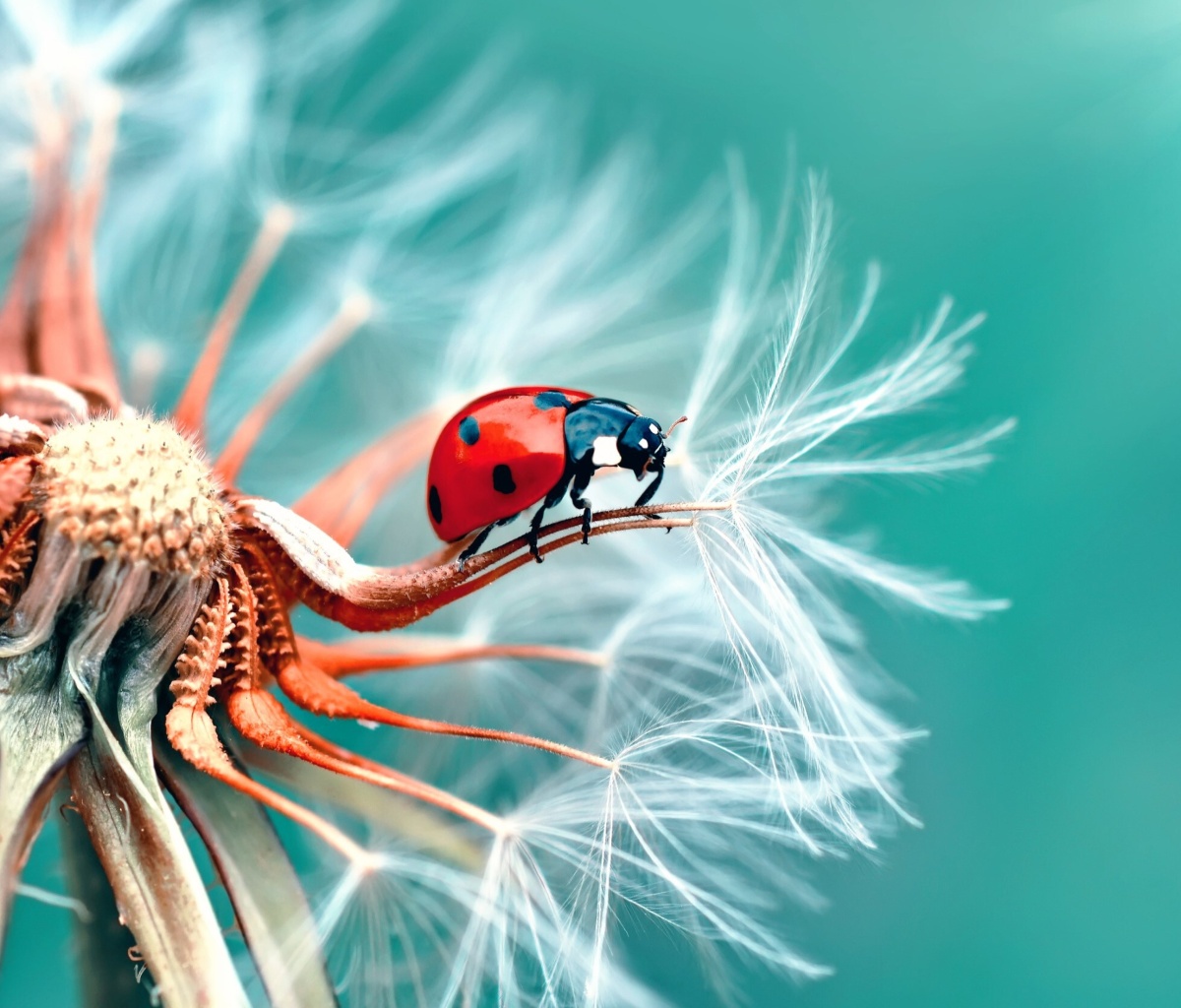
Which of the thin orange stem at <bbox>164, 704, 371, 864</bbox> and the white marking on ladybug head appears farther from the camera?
the white marking on ladybug head

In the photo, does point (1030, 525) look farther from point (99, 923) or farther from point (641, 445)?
point (99, 923)

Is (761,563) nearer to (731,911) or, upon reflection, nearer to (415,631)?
(731,911)

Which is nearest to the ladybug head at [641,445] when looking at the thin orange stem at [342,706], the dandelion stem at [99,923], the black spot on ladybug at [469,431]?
the black spot on ladybug at [469,431]

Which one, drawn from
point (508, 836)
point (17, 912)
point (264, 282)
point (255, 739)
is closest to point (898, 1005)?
point (508, 836)

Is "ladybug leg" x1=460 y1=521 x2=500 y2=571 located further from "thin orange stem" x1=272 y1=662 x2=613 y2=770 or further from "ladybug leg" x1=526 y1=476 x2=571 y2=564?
"thin orange stem" x1=272 y1=662 x2=613 y2=770

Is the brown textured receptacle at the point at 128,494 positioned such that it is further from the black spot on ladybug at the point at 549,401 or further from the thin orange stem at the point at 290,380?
the black spot on ladybug at the point at 549,401

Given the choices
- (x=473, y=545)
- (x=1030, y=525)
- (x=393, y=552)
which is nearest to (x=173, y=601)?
(x=473, y=545)

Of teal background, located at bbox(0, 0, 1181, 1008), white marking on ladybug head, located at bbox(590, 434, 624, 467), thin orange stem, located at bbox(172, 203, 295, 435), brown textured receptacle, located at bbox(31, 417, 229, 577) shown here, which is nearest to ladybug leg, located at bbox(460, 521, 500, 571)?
white marking on ladybug head, located at bbox(590, 434, 624, 467)
